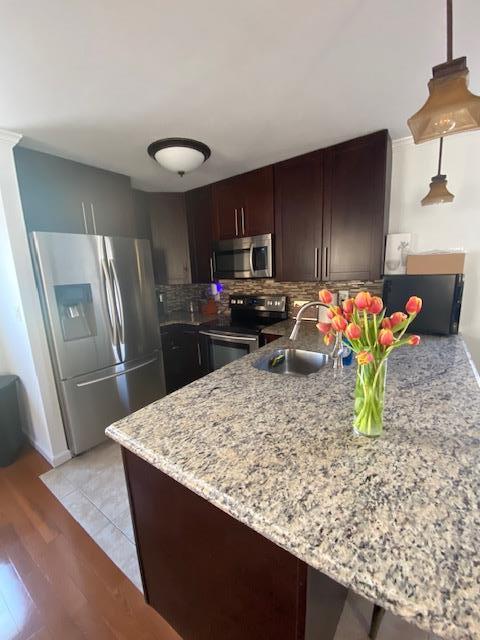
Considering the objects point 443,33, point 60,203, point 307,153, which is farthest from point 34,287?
point 443,33

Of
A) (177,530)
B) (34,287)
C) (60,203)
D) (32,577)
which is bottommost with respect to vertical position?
(32,577)

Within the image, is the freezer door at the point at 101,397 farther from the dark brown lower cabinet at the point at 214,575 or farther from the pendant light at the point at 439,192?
the pendant light at the point at 439,192

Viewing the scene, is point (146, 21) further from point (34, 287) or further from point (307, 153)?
point (34, 287)

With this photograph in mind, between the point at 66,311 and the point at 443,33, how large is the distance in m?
2.52

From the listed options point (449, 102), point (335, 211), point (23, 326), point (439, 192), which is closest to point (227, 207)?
point (335, 211)

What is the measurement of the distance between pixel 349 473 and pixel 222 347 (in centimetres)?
205

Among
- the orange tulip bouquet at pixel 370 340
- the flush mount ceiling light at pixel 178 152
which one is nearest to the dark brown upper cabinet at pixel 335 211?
the flush mount ceiling light at pixel 178 152

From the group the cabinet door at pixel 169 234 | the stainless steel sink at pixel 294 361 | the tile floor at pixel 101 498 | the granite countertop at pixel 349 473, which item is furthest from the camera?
the cabinet door at pixel 169 234

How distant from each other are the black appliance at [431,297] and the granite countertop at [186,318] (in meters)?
1.79

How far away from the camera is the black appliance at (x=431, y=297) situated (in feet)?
5.86

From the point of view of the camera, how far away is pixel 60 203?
2092 millimetres

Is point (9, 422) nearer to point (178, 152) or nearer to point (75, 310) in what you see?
point (75, 310)

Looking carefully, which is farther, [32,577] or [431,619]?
[32,577]

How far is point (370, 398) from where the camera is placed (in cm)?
81
